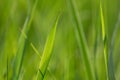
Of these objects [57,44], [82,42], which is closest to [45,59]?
[82,42]

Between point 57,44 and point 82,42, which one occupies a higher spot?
point 82,42

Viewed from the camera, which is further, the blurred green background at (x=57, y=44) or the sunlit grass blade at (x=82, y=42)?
the blurred green background at (x=57, y=44)

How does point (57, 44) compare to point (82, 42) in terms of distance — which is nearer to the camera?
point (82, 42)

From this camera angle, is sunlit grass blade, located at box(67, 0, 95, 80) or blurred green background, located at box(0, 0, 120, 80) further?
blurred green background, located at box(0, 0, 120, 80)

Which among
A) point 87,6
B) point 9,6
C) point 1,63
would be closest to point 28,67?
point 1,63

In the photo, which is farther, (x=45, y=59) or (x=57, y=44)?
(x=57, y=44)

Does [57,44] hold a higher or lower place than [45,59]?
lower

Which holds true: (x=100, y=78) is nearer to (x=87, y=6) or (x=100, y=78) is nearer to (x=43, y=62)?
(x=43, y=62)

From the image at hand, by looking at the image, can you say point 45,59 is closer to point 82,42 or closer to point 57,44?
point 82,42

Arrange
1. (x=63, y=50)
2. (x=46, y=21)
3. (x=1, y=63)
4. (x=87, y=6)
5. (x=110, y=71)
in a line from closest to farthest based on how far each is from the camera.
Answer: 1. (x=110, y=71)
2. (x=1, y=63)
3. (x=63, y=50)
4. (x=46, y=21)
5. (x=87, y=6)

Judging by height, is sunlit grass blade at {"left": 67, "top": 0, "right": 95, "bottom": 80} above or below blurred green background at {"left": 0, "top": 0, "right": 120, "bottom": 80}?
above

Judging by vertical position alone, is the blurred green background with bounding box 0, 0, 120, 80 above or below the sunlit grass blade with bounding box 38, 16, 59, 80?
below
